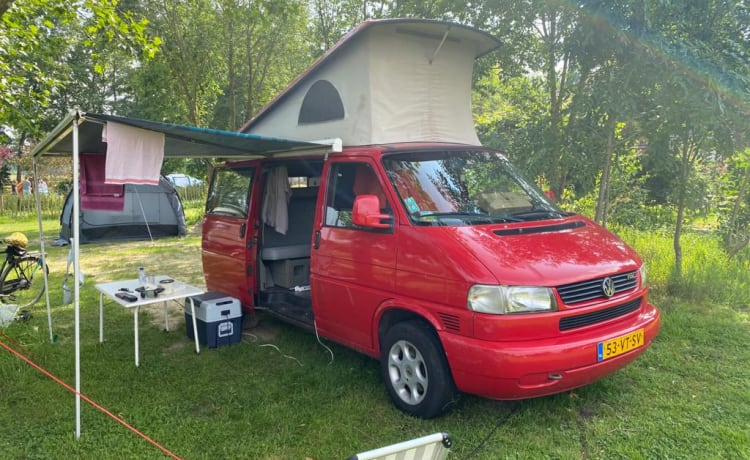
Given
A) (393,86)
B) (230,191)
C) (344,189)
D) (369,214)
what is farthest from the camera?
(230,191)

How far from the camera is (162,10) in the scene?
1257 centimetres

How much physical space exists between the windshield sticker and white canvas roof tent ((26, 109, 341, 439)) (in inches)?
38.7

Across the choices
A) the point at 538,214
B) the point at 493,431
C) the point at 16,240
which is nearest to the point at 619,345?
the point at 493,431

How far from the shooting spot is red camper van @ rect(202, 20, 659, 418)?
10.4 ft

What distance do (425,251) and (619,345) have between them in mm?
1424

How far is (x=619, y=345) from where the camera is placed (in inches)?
132

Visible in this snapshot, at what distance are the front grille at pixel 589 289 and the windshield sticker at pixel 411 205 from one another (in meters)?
1.17

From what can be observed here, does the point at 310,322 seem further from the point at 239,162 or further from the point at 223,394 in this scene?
the point at 239,162

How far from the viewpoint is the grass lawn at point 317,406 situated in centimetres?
336

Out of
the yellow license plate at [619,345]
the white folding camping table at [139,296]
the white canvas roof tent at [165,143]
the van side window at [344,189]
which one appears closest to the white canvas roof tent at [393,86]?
the van side window at [344,189]

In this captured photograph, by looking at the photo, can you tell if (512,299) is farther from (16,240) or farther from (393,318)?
(16,240)

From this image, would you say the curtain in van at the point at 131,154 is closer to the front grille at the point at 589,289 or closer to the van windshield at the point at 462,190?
the van windshield at the point at 462,190

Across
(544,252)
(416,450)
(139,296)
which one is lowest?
(139,296)

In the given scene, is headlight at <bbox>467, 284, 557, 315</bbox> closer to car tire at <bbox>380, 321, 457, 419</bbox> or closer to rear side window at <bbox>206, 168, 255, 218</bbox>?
car tire at <bbox>380, 321, 457, 419</bbox>
